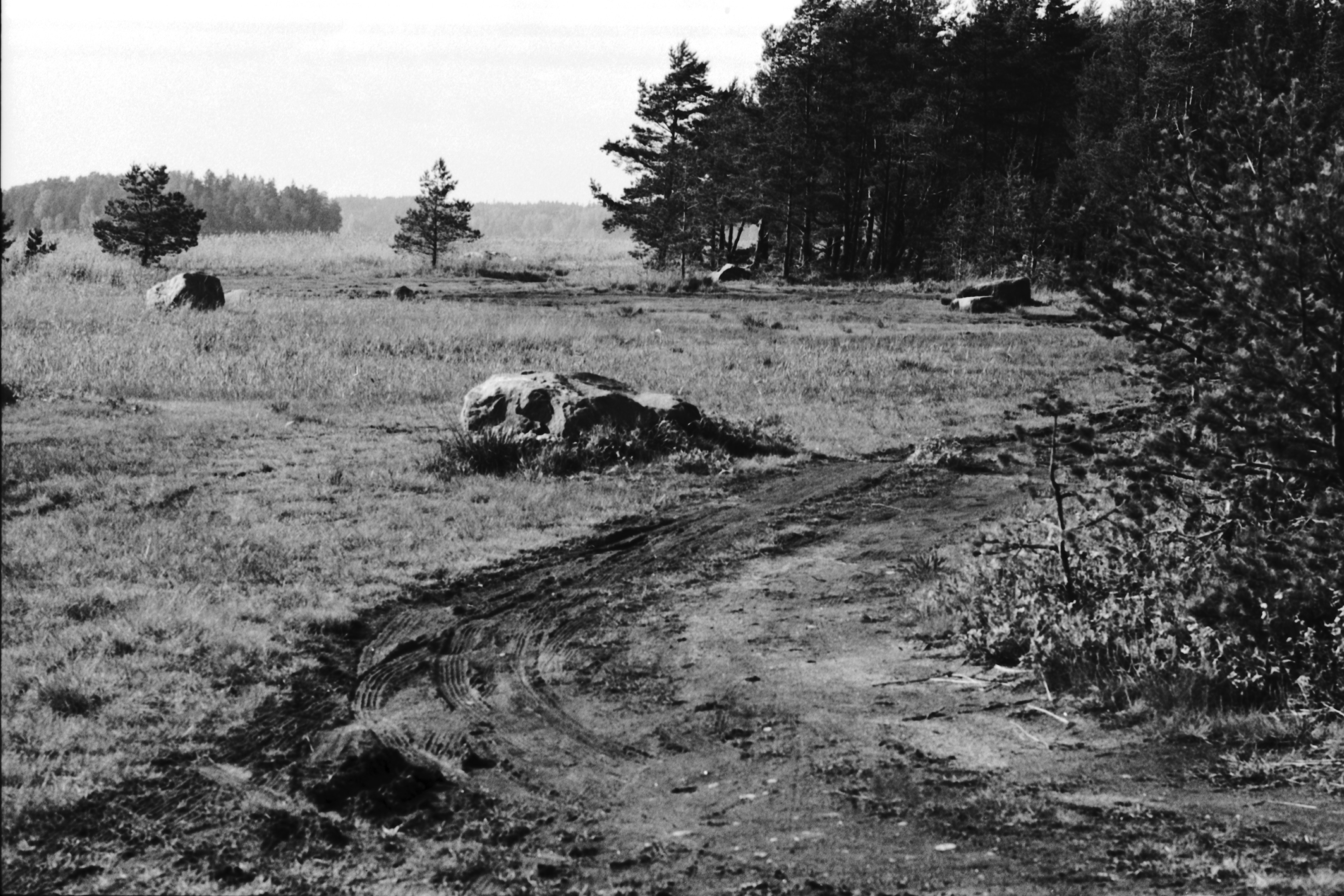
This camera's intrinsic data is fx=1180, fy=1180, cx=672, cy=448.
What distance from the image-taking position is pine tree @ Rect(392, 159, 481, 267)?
50.3m

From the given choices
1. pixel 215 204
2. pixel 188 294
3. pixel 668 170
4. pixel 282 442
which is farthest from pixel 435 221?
pixel 215 204

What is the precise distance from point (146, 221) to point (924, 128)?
28.9 m

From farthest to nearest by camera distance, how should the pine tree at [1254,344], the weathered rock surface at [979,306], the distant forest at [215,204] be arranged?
1. the distant forest at [215,204]
2. the weathered rock surface at [979,306]
3. the pine tree at [1254,344]

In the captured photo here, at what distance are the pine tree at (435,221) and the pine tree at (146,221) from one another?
8.84 m

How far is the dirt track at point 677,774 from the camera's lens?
462 centimetres

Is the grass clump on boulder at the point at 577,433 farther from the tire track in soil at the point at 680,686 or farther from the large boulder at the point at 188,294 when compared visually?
the large boulder at the point at 188,294

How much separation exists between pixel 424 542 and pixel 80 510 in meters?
2.76

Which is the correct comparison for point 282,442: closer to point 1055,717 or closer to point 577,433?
point 577,433

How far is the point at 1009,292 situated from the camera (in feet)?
107

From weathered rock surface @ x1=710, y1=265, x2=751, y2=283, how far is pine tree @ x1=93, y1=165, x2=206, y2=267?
19059 millimetres

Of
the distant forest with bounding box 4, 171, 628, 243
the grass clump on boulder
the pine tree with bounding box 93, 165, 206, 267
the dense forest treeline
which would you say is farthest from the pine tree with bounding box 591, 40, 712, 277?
the distant forest with bounding box 4, 171, 628, 243

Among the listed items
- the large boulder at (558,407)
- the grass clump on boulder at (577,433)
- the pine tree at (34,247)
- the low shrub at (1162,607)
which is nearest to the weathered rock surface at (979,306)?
the grass clump on boulder at (577,433)

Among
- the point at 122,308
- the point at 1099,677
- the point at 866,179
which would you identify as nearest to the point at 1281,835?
the point at 1099,677

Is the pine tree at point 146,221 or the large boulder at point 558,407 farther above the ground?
the pine tree at point 146,221
